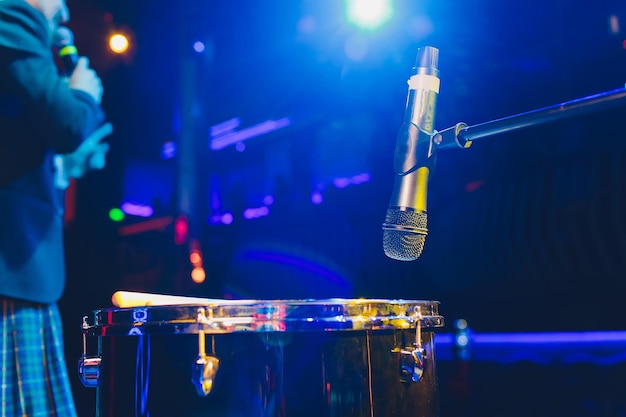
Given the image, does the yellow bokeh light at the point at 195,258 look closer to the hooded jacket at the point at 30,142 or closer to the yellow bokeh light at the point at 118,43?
the yellow bokeh light at the point at 118,43

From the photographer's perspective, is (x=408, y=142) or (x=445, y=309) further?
(x=445, y=309)

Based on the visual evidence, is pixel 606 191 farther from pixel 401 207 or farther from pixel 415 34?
pixel 401 207

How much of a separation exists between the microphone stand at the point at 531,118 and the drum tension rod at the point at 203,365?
0.53 m

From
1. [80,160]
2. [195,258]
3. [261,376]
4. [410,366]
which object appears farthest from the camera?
[195,258]

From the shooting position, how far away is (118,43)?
3.94 meters

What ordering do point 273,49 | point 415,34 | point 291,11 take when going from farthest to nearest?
point 273,49 → point 291,11 → point 415,34

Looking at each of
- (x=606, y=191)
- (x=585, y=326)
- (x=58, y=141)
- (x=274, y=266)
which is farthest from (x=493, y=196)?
(x=58, y=141)

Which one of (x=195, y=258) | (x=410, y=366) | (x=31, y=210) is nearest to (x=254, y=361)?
(x=410, y=366)

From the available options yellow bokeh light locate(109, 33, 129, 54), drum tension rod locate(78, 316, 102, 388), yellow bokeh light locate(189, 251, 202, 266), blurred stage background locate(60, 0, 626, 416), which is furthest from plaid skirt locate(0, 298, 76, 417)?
yellow bokeh light locate(109, 33, 129, 54)

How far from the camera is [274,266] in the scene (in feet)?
13.1

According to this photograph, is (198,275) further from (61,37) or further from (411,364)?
(411,364)

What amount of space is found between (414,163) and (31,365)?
3.63ft

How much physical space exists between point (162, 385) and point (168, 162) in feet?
12.7

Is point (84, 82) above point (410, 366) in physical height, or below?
above
